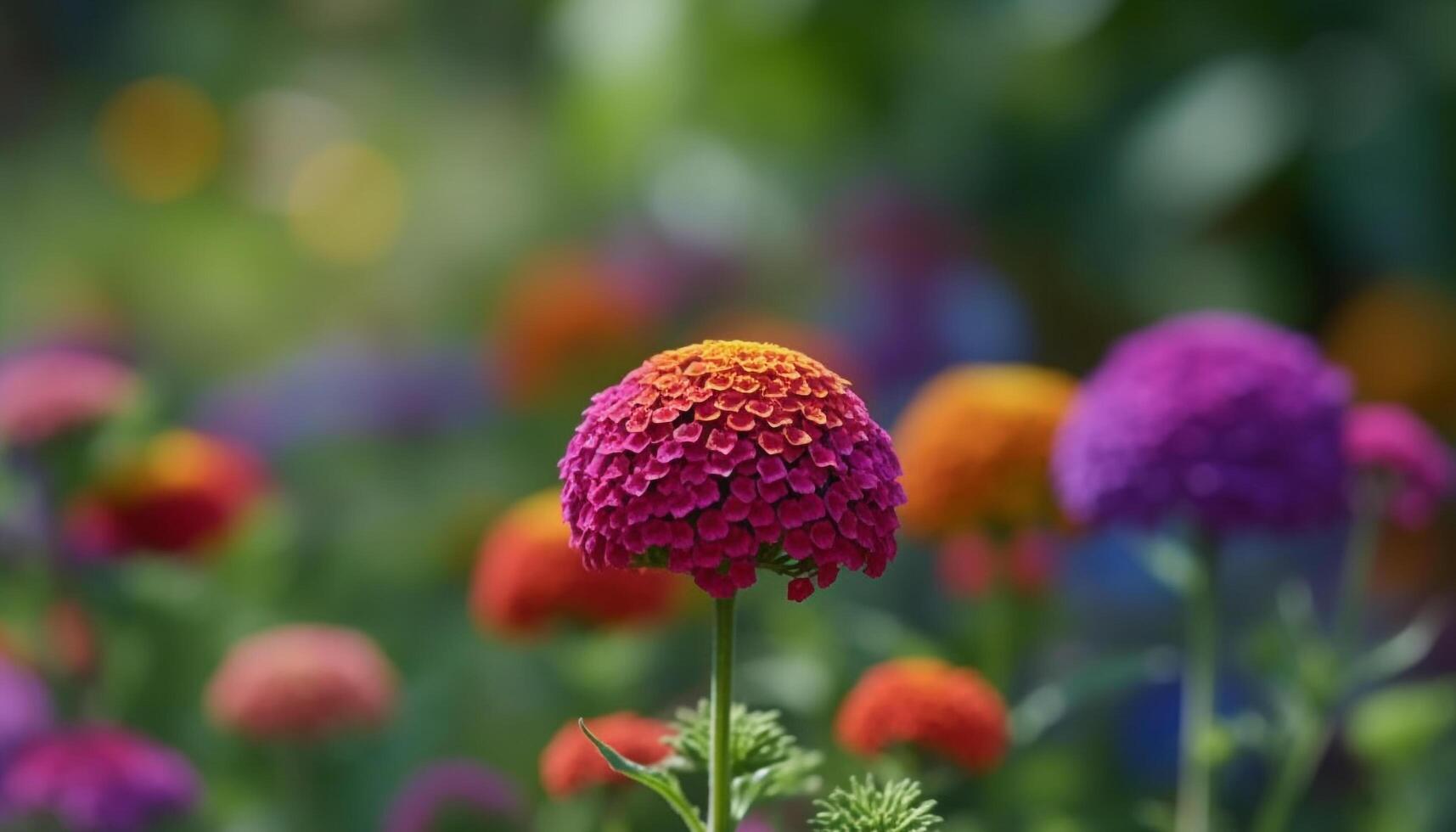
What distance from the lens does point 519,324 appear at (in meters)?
3.12

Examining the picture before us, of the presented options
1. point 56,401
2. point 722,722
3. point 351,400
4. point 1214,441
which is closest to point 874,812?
point 722,722

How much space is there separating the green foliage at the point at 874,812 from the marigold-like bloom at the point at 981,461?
65 centimetres

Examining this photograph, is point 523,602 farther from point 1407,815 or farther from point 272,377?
point 272,377

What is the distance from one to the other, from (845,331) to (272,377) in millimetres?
1090

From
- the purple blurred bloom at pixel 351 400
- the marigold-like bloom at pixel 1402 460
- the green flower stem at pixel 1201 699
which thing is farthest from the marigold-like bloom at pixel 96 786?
the purple blurred bloom at pixel 351 400

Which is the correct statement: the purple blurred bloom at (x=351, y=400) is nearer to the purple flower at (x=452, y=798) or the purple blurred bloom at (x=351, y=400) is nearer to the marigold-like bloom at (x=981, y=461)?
the purple flower at (x=452, y=798)

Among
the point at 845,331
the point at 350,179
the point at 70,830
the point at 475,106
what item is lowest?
the point at 70,830

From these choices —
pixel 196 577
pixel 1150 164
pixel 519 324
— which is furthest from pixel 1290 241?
pixel 196 577

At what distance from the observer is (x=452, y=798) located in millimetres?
1612

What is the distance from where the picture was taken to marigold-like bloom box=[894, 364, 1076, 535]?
4.90ft

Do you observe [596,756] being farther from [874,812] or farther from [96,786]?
[96,786]

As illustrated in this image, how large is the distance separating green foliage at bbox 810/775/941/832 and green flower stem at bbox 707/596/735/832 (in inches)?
1.8

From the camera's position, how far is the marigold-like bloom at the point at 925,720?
46.3 inches

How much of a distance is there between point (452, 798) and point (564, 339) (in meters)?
1.44
